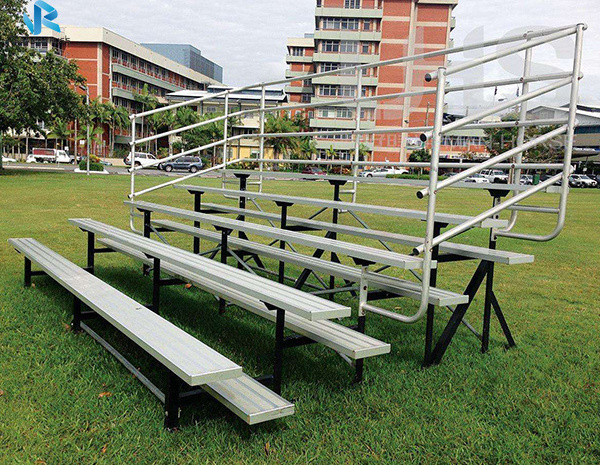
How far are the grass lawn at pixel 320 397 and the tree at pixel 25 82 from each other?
23.9 metres

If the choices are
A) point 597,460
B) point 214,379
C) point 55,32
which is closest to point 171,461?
point 214,379

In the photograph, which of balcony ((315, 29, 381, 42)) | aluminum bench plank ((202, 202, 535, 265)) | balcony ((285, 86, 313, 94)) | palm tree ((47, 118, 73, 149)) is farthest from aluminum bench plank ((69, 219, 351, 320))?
balcony ((285, 86, 313, 94))

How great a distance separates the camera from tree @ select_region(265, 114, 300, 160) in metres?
58.2

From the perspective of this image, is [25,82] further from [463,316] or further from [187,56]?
[187,56]

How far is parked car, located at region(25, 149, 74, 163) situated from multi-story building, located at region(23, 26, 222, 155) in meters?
9.62

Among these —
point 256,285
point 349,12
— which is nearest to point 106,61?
point 349,12

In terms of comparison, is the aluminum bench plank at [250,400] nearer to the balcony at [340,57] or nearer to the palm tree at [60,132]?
the palm tree at [60,132]

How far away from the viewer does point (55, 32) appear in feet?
204

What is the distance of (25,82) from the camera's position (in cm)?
2577

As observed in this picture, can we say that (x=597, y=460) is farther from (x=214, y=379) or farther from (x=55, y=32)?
(x=55, y=32)

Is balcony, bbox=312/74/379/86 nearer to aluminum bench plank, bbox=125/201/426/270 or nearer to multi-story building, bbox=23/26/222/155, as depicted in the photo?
multi-story building, bbox=23/26/222/155

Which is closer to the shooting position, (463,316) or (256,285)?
(256,285)

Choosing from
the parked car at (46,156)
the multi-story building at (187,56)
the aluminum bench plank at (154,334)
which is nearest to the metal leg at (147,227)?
the aluminum bench plank at (154,334)

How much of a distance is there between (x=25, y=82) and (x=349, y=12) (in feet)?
163
